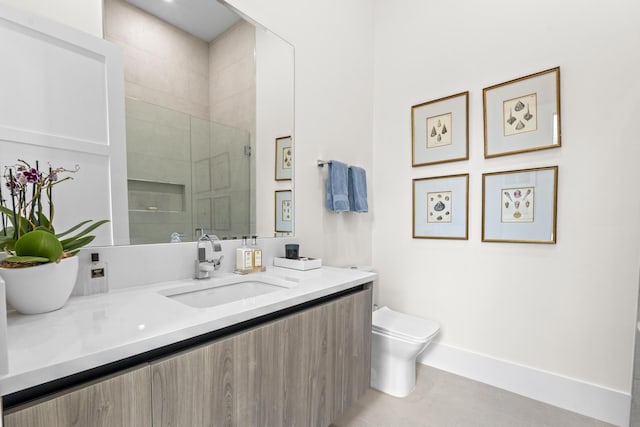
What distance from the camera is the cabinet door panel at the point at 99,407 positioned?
0.55 m

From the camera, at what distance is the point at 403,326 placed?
1.88m

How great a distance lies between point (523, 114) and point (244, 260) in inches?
73.0

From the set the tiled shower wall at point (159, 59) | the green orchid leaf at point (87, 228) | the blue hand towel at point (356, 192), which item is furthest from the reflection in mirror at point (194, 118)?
the blue hand towel at point (356, 192)

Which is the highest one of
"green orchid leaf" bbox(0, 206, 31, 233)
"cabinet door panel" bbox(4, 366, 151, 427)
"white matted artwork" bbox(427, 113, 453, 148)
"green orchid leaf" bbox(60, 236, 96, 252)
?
"white matted artwork" bbox(427, 113, 453, 148)

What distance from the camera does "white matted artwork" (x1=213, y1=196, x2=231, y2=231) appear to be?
1.48m

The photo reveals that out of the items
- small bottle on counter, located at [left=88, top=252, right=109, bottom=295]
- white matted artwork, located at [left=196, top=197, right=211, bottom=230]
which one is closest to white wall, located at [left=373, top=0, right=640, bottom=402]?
white matted artwork, located at [left=196, top=197, right=211, bottom=230]

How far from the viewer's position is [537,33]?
179cm

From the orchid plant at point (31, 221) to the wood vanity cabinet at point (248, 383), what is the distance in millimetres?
412

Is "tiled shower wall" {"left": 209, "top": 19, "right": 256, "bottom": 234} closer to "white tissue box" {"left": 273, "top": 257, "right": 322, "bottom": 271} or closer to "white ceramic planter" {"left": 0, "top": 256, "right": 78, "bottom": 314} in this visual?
"white tissue box" {"left": 273, "top": 257, "right": 322, "bottom": 271}

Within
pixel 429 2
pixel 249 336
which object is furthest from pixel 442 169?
→ pixel 249 336

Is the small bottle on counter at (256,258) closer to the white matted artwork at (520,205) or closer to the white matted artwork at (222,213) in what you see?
the white matted artwork at (222,213)

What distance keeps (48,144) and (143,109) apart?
1.17ft

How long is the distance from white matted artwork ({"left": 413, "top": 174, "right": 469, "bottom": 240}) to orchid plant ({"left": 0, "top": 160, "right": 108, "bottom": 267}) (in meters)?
1.95

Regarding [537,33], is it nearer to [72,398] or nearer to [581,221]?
[581,221]
